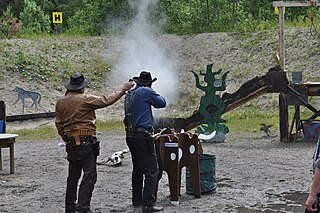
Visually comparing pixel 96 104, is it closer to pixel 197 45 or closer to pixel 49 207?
pixel 49 207

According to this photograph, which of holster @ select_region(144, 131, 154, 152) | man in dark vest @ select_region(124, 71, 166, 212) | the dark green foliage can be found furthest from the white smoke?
holster @ select_region(144, 131, 154, 152)

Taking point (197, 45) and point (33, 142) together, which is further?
point (197, 45)

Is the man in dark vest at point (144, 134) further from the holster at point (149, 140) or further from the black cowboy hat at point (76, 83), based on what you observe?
the black cowboy hat at point (76, 83)

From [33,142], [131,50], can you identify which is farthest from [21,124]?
[131,50]

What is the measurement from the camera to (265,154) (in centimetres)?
1165

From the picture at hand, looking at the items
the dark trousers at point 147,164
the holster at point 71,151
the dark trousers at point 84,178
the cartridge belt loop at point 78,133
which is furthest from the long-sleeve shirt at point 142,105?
the holster at point 71,151

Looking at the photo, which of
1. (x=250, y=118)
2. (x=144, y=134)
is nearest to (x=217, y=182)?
(x=144, y=134)

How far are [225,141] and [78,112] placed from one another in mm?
7490

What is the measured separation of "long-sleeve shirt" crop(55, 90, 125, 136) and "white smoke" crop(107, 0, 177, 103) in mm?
15252

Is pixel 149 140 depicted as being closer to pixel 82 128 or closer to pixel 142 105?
pixel 142 105

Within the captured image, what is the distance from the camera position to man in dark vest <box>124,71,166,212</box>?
7.07 metres

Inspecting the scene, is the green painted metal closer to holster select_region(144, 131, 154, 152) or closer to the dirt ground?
the dirt ground

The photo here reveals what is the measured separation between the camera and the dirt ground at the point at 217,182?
24.6 feet

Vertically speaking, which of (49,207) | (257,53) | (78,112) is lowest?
(49,207)
